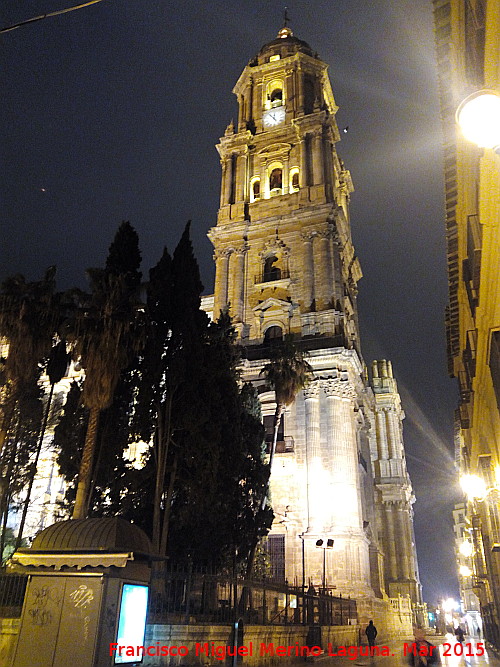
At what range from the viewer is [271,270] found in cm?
3706

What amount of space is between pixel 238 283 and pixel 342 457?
14.2 meters

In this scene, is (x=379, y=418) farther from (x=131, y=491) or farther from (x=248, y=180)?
(x=131, y=491)

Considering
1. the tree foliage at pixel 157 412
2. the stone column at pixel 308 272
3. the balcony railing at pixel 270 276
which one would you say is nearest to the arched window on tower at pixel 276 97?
the stone column at pixel 308 272

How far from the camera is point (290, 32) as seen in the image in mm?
52188

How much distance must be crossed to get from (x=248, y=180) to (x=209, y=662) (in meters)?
35.1

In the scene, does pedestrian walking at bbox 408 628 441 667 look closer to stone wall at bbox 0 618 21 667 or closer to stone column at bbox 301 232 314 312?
stone wall at bbox 0 618 21 667

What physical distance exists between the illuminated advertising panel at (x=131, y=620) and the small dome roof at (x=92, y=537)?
61 centimetres

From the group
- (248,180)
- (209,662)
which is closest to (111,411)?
(209,662)

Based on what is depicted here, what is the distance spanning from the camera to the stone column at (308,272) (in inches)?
1348

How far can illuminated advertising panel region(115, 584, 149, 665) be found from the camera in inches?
300

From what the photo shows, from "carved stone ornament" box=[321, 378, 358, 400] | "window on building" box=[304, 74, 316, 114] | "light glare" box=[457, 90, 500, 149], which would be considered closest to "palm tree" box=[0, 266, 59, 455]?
"light glare" box=[457, 90, 500, 149]

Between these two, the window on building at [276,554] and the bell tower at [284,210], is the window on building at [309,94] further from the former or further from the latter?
the window on building at [276,554]

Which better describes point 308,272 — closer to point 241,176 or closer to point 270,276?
point 270,276

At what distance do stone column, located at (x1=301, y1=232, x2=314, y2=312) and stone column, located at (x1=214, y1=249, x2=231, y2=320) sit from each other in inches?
221
